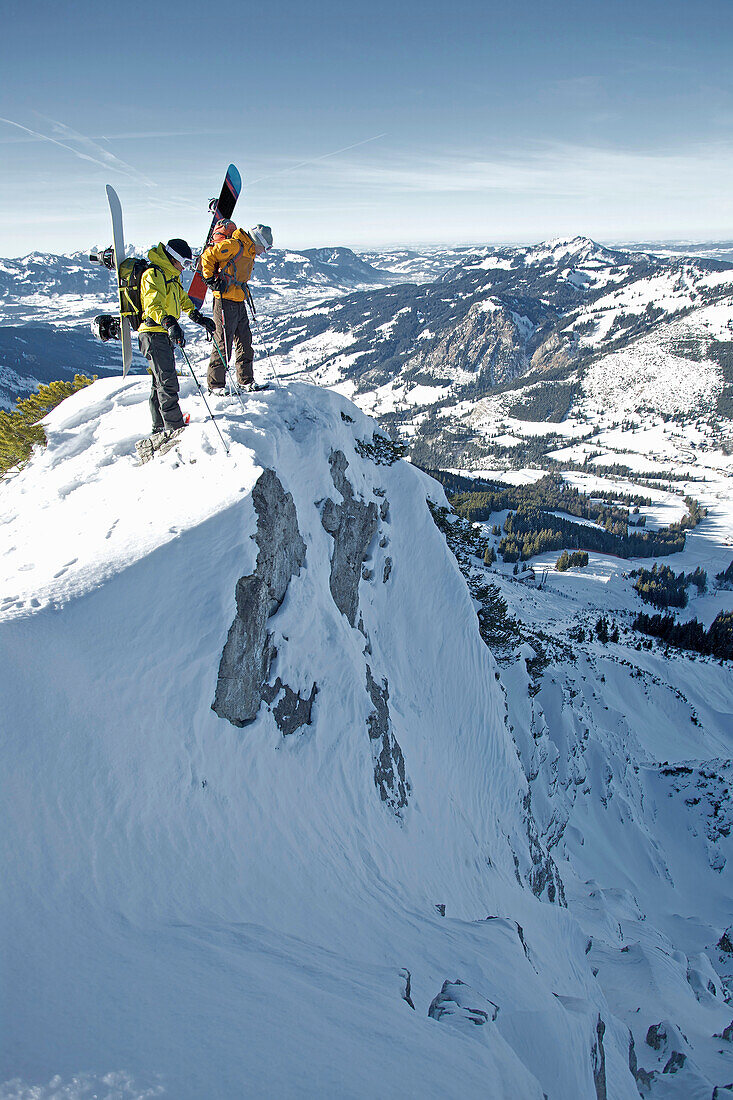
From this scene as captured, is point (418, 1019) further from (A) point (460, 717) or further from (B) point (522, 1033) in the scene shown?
(A) point (460, 717)

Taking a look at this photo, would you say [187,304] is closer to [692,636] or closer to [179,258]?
[179,258]

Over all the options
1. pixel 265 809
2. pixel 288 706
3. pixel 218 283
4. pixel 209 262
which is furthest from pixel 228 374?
pixel 265 809

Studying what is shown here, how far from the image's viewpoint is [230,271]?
44.7ft

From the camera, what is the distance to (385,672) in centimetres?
1820

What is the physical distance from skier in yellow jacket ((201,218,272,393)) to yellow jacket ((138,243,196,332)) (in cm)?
219

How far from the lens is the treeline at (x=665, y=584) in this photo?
453 ft

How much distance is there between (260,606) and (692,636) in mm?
113186

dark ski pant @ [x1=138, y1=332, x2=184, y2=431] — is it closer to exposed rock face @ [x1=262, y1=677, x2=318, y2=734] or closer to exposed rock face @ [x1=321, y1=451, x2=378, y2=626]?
exposed rock face @ [x1=321, y1=451, x2=378, y2=626]

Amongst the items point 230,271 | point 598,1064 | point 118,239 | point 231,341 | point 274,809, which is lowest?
Answer: point 598,1064

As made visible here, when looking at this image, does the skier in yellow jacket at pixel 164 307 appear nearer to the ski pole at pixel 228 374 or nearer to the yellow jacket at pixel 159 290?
the yellow jacket at pixel 159 290

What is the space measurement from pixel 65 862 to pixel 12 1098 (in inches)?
102

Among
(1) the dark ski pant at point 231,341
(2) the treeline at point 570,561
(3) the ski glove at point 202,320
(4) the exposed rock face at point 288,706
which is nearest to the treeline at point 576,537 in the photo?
(2) the treeline at point 570,561

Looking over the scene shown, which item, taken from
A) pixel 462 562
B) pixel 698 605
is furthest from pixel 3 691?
pixel 698 605

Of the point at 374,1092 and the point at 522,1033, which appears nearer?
the point at 374,1092
